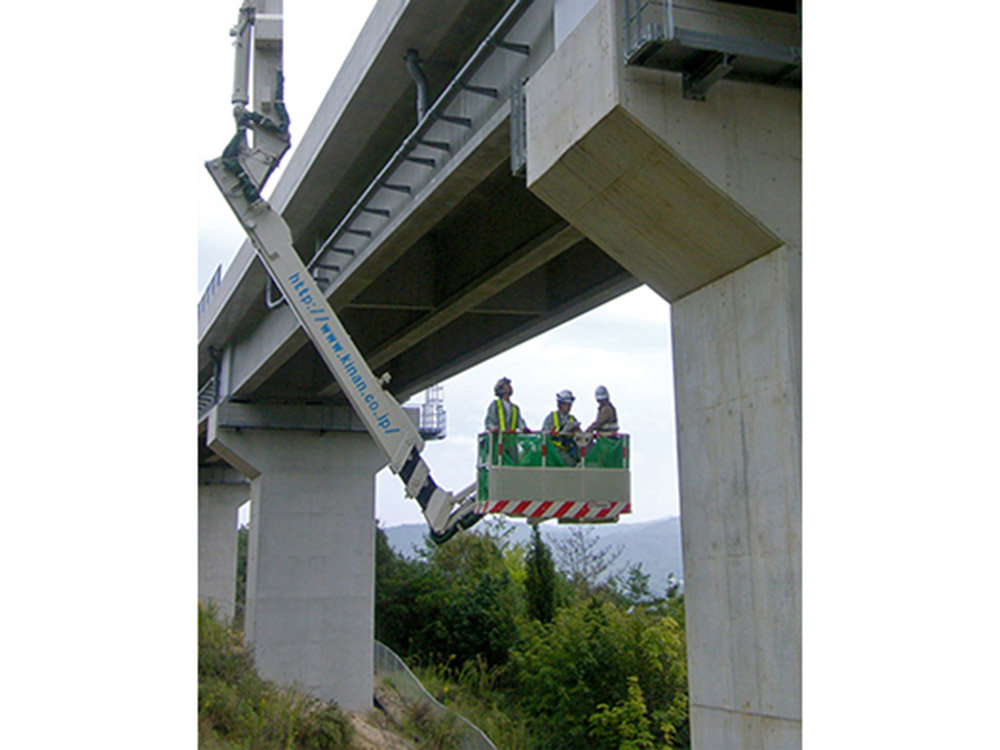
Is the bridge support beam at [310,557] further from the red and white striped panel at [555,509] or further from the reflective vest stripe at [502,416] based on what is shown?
the red and white striped panel at [555,509]

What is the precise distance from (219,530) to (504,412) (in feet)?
141

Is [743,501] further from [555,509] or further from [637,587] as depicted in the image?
[637,587]

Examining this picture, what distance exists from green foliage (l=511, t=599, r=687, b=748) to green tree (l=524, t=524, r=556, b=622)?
9029 millimetres

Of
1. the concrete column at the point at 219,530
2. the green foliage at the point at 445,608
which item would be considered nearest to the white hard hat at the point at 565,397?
the green foliage at the point at 445,608

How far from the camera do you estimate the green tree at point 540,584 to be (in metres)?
35.0

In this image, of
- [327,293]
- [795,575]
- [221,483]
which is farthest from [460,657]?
[795,575]

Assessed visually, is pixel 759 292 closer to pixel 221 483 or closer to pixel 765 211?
pixel 765 211

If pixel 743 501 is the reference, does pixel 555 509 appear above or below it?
below

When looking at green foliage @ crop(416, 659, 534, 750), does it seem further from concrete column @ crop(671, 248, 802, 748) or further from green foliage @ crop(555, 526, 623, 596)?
concrete column @ crop(671, 248, 802, 748)

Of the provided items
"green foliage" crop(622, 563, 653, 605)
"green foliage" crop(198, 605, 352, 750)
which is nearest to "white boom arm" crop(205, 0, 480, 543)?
"green foliage" crop(198, 605, 352, 750)

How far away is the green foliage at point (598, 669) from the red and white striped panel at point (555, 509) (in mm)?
13362

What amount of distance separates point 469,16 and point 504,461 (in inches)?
233

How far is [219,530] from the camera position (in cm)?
5144

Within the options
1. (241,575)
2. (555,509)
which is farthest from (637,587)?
(241,575)
